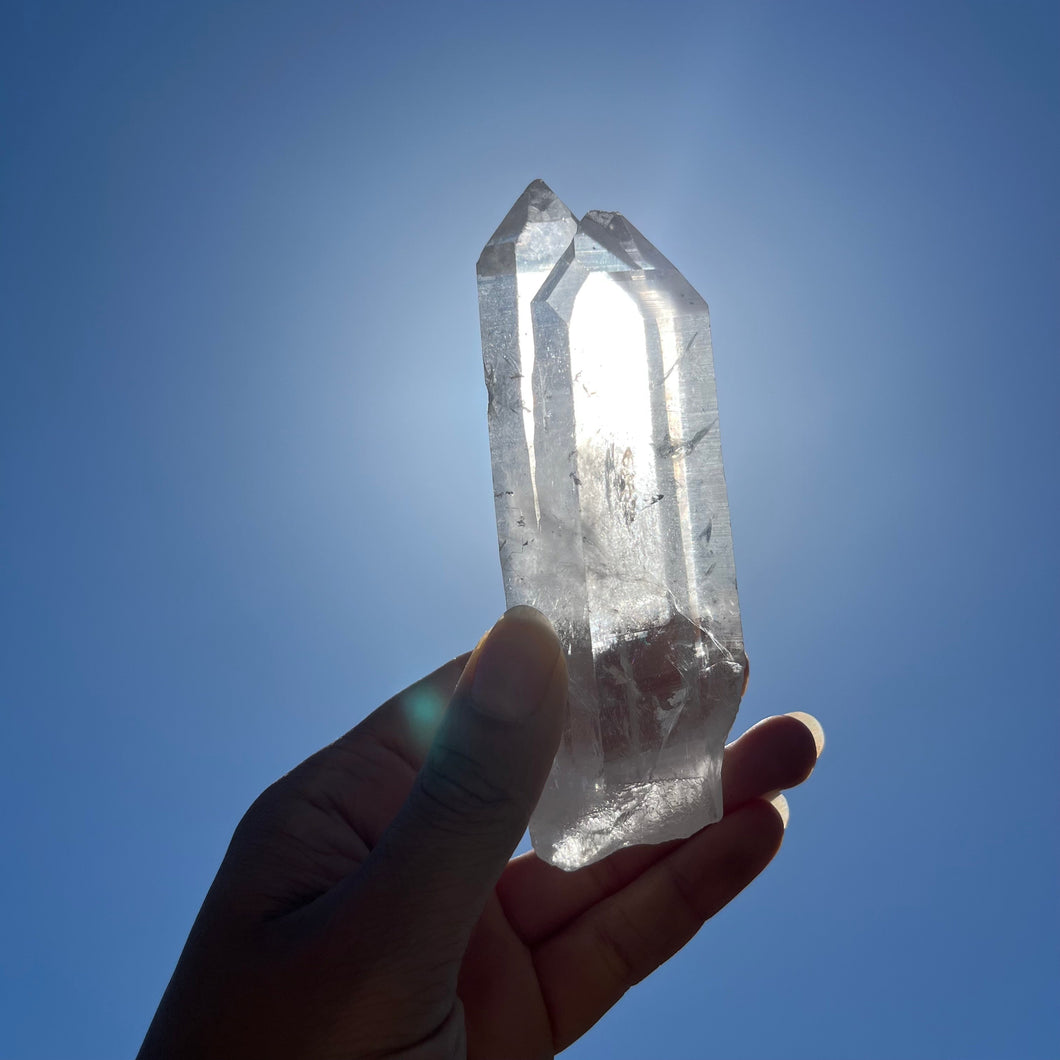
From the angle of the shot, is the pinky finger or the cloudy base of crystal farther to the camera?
the pinky finger

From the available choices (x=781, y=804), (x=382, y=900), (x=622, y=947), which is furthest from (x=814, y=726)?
(x=382, y=900)

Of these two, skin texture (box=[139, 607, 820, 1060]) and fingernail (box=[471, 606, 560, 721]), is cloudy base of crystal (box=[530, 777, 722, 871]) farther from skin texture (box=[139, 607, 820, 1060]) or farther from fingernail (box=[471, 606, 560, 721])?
fingernail (box=[471, 606, 560, 721])

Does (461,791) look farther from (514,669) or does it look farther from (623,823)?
(623,823)

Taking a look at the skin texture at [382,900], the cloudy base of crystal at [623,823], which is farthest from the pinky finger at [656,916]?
the cloudy base of crystal at [623,823]

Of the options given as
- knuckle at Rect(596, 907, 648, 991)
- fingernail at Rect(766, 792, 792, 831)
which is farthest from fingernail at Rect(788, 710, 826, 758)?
knuckle at Rect(596, 907, 648, 991)

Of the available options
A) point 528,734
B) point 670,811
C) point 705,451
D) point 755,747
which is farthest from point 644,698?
point 755,747

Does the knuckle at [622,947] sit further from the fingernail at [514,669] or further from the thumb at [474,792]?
the fingernail at [514,669]

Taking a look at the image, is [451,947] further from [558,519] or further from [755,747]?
[755,747]
